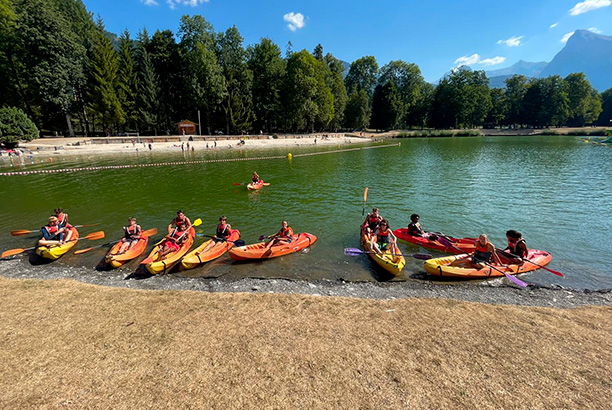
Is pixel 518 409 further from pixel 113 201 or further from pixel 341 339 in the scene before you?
pixel 113 201

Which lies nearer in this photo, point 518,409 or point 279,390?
point 518,409

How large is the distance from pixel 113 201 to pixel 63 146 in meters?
38.7

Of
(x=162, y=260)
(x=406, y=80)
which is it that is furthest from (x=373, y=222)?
(x=406, y=80)

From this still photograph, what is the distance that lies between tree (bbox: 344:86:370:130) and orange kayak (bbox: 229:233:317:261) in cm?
9072

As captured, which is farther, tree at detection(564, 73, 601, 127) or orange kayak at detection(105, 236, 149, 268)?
tree at detection(564, 73, 601, 127)

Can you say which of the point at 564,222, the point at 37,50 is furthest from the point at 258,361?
the point at 37,50

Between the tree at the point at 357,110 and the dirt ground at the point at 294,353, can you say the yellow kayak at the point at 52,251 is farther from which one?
the tree at the point at 357,110

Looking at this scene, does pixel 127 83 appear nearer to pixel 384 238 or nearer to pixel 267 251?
pixel 267 251

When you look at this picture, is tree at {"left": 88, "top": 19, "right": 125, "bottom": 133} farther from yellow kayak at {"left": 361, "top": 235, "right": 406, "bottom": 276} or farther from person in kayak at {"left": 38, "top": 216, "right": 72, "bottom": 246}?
yellow kayak at {"left": 361, "top": 235, "right": 406, "bottom": 276}

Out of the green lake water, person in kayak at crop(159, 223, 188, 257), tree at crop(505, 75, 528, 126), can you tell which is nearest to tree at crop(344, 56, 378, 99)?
tree at crop(505, 75, 528, 126)

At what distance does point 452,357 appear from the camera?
229 inches

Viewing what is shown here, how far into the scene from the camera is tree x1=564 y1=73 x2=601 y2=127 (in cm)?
9662

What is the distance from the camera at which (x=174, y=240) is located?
12219mm

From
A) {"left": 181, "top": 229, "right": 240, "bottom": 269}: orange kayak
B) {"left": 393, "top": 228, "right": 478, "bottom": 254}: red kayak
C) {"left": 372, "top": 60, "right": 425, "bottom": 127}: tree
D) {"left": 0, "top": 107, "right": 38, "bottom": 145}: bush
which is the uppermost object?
{"left": 372, "top": 60, "right": 425, "bottom": 127}: tree
